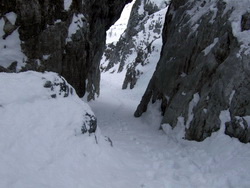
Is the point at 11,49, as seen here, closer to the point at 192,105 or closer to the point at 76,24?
the point at 76,24

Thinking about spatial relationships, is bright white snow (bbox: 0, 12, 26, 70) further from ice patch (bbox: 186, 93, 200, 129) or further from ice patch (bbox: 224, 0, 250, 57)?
ice patch (bbox: 224, 0, 250, 57)

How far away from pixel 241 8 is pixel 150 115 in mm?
7704

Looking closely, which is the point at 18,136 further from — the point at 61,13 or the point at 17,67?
the point at 61,13

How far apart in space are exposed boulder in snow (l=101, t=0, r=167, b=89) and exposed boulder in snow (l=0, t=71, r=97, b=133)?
3182 centimetres

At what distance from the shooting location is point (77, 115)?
8.51 metres

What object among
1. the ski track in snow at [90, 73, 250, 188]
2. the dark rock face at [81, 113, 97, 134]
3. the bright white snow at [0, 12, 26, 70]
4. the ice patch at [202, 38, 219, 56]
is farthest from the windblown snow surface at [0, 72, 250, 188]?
the bright white snow at [0, 12, 26, 70]

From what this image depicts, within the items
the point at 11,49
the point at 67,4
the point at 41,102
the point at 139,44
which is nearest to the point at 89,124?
the point at 41,102

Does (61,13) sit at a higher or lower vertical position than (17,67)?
higher

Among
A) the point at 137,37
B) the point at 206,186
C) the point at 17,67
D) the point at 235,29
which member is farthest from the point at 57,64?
the point at 137,37

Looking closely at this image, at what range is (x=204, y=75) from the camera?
38.4 feet

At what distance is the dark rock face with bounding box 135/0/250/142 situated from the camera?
945 centimetres

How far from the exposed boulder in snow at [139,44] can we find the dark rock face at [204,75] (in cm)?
2491

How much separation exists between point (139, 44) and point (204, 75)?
161 feet

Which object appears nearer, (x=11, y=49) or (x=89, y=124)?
(x=89, y=124)
